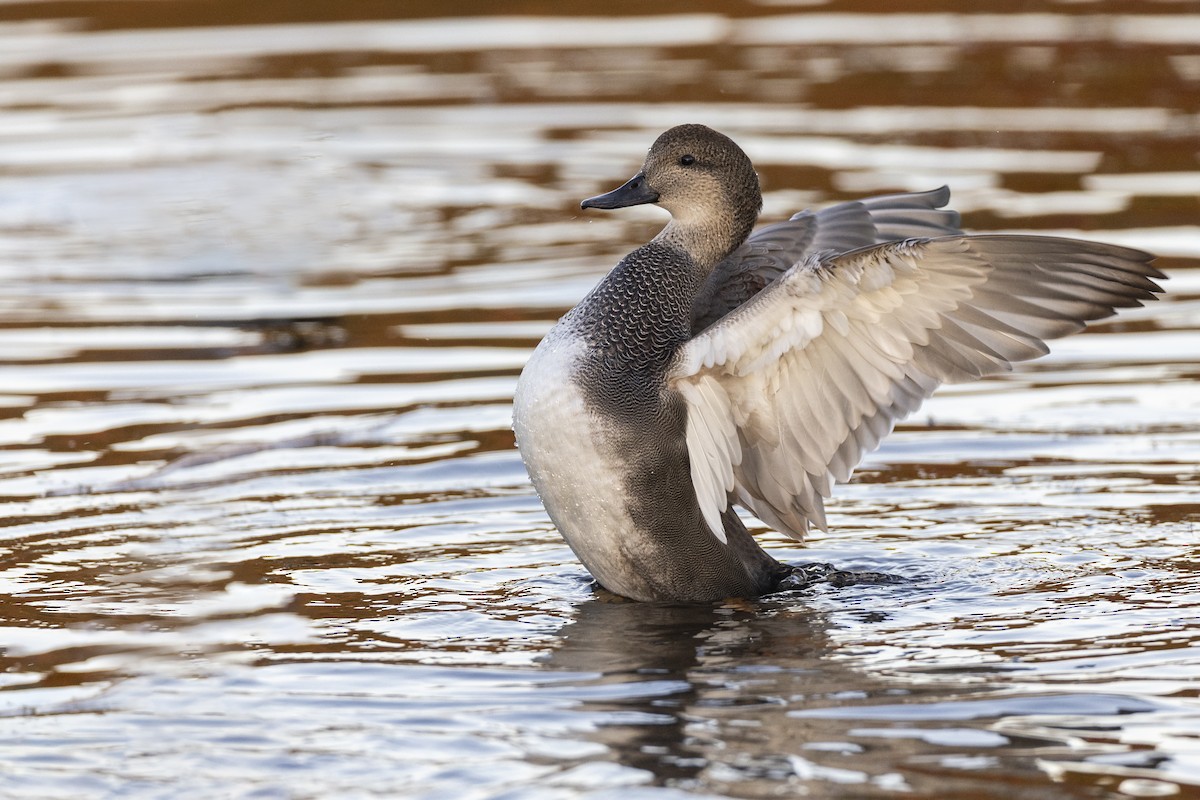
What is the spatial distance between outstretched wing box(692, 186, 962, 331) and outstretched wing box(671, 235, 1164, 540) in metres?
0.62

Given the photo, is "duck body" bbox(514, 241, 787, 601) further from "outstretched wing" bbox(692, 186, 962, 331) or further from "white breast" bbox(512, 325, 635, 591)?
"outstretched wing" bbox(692, 186, 962, 331)

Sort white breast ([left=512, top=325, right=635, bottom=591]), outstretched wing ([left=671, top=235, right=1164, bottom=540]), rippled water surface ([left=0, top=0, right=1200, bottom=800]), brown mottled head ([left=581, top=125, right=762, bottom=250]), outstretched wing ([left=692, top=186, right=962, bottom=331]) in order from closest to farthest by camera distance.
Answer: rippled water surface ([left=0, top=0, right=1200, bottom=800])
outstretched wing ([left=671, top=235, right=1164, bottom=540])
white breast ([left=512, top=325, right=635, bottom=591])
brown mottled head ([left=581, top=125, right=762, bottom=250])
outstretched wing ([left=692, top=186, right=962, bottom=331])

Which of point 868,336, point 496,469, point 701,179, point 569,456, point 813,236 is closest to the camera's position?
point 868,336

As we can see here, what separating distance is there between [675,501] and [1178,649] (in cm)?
Result: 139

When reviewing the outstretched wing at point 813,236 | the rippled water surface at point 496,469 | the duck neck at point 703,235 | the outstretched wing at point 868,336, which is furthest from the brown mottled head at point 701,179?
the rippled water surface at point 496,469

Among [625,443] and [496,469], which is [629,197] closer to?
[625,443]

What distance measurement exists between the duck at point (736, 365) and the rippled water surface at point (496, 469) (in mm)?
→ 262

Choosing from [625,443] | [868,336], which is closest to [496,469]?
[625,443]

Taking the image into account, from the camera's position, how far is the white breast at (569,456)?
16.7ft

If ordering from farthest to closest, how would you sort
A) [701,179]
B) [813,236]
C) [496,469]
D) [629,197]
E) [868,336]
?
[496,469]
[813,236]
[629,197]
[701,179]
[868,336]

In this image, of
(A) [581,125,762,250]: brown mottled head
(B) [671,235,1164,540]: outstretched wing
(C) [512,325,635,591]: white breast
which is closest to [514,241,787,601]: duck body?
(C) [512,325,635,591]: white breast

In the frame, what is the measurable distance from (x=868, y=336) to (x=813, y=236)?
3.64ft

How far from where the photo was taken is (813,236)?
19.8 feet

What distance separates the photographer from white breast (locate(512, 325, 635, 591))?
5.08 metres
